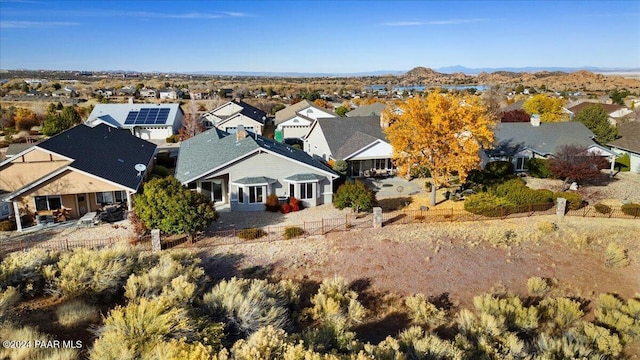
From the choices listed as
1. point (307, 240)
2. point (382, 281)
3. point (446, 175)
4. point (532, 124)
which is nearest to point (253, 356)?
point (382, 281)

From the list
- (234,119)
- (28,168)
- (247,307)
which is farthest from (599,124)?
(28,168)

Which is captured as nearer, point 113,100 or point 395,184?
point 395,184

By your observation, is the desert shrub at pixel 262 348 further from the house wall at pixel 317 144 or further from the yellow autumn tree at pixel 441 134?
the house wall at pixel 317 144

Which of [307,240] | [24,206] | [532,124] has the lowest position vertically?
[307,240]

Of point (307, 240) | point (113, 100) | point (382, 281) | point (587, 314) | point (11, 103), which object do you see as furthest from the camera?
point (113, 100)

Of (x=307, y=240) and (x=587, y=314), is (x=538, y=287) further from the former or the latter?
(x=307, y=240)

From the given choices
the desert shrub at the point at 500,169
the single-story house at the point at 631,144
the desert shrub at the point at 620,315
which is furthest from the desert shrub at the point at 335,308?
the single-story house at the point at 631,144

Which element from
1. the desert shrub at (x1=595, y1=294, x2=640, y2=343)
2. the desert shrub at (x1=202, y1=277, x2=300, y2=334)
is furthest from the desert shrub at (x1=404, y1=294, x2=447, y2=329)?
the desert shrub at (x1=595, y1=294, x2=640, y2=343)
